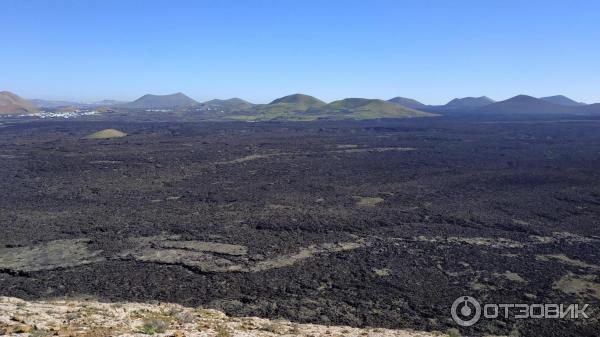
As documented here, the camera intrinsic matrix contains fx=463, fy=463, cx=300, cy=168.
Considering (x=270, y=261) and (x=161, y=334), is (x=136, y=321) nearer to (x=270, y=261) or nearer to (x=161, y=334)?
(x=161, y=334)

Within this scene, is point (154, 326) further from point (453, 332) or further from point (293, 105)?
point (293, 105)

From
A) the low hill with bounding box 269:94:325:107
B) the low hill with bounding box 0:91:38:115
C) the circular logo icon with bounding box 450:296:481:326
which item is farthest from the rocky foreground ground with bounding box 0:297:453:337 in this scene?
the low hill with bounding box 269:94:325:107

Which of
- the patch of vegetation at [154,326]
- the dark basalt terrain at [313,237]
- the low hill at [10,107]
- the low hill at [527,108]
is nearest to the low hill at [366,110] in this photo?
the low hill at [527,108]

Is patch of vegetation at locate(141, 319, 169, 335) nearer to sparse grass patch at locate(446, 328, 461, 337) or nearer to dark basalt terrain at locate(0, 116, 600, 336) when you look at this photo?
dark basalt terrain at locate(0, 116, 600, 336)

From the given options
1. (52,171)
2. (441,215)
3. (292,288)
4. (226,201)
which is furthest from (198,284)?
(52,171)

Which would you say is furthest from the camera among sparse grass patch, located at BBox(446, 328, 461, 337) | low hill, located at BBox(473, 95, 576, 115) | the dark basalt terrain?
low hill, located at BBox(473, 95, 576, 115)

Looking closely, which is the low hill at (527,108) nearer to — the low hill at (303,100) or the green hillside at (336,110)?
the green hillside at (336,110)
